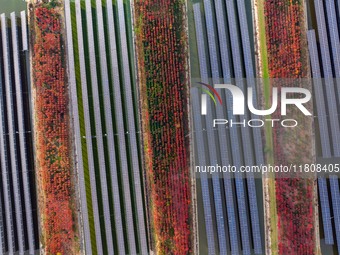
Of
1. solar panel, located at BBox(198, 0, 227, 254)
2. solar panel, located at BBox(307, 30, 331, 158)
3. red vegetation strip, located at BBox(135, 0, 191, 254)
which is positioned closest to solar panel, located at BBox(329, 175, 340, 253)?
solar panel, located at BBox(307, 30, 331, 158)

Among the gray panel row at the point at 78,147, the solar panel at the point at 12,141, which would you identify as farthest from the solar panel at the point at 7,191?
the gray panel row at the point at 78,147

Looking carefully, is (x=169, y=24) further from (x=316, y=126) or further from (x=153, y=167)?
(x=316, y=126)

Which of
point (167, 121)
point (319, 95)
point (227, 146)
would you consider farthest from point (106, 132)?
point (319, 95)

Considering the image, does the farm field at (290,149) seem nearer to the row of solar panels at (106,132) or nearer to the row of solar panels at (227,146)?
the row of solar panels at (227,146)

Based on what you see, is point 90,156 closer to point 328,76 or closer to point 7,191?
point 7,191

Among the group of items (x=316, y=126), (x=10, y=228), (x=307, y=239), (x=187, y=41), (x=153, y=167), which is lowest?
(x=307, y=239)

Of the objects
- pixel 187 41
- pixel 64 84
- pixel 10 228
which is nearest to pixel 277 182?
pixel 187 41

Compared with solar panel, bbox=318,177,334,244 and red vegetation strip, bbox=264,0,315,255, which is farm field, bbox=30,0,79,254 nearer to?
red vegetation strip, bbox=264,0,315,255
